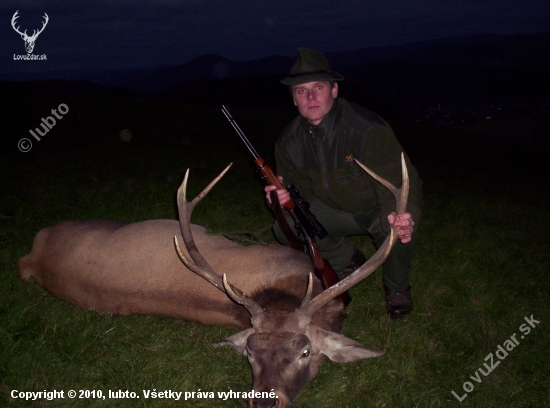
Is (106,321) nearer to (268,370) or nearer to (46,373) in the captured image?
(46,373)

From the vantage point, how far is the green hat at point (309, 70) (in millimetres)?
4012

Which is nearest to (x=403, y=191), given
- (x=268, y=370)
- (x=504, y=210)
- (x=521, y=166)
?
(x=268, y=370)

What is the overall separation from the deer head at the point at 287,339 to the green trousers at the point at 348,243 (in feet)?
3.49

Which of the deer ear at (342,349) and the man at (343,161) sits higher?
the man at (343,161)

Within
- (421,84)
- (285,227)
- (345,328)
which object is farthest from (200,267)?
(421,84)

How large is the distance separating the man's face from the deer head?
1.20 m

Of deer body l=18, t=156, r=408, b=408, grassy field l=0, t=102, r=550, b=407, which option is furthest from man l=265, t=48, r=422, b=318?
deer body l=18, t=156, r=408, b=408

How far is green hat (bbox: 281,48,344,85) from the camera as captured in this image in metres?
4.01

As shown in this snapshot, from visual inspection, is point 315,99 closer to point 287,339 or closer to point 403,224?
point 403,224
